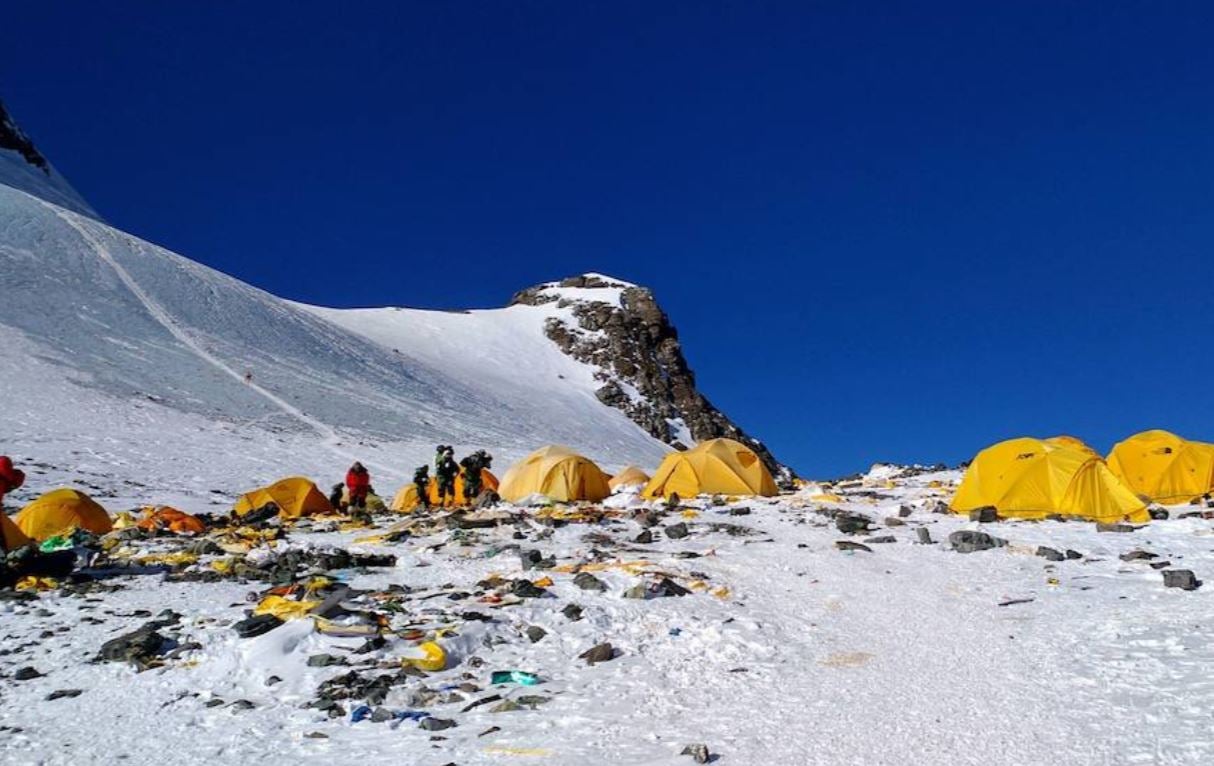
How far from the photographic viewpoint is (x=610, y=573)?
11.8m

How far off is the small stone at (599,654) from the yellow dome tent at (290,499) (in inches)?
677

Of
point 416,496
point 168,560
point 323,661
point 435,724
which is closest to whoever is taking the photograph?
point 435,724

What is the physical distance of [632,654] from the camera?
8859 mm

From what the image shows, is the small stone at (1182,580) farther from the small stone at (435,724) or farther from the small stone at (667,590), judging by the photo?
the small stone at (435,724)

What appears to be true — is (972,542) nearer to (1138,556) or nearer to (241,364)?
(1138,556)

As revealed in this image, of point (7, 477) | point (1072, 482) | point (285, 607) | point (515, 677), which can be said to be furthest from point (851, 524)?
point (7, 477)

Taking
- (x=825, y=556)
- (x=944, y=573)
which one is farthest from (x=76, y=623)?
(x=944, y=573)

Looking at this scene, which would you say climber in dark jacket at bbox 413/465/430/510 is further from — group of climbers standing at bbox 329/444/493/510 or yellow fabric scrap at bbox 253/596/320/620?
yellow fabric scrap at bbox 253/596/320/620

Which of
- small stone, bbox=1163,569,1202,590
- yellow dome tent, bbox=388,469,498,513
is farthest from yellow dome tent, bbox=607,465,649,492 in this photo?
small stone, bbox=1163,569,1202,590

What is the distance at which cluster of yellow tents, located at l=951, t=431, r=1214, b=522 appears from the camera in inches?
668

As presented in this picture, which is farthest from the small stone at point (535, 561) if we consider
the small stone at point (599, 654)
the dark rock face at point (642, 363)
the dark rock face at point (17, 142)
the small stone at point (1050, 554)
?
the dark rock face at point (17, 142)

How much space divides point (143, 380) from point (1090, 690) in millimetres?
46620

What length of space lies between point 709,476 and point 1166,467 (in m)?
11.2

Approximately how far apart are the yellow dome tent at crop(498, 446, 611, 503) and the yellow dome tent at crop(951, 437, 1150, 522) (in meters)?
9.88
